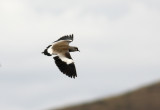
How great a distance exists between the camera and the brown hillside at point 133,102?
64.2 meters

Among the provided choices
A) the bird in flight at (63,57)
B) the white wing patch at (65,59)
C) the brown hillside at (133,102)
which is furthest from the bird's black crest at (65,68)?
the brown hillside at (133,102)

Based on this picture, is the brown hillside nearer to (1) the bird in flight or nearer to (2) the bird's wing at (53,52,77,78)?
(1) the bird in flight

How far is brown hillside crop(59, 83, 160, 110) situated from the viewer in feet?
211

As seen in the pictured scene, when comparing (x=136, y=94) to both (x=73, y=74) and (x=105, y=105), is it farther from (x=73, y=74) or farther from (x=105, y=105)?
(x=73, y=74)

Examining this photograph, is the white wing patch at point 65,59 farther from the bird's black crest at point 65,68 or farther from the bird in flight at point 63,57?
the bird's black crest at point 65,68

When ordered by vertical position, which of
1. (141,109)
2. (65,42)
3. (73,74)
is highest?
(141,109)


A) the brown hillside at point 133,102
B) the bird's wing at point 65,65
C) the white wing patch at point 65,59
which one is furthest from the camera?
the brown hillside at point 133,102

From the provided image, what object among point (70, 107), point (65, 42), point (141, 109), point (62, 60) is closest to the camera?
point (62, 60)

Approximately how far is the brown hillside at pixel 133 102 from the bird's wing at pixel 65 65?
Result: 1348 inches

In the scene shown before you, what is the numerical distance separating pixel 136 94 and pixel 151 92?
1169 mm

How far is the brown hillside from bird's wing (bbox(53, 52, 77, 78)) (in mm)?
34252

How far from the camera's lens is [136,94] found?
66562 mm

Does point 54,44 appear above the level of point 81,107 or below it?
below

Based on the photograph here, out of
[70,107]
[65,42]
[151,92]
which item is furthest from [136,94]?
[65,42]
